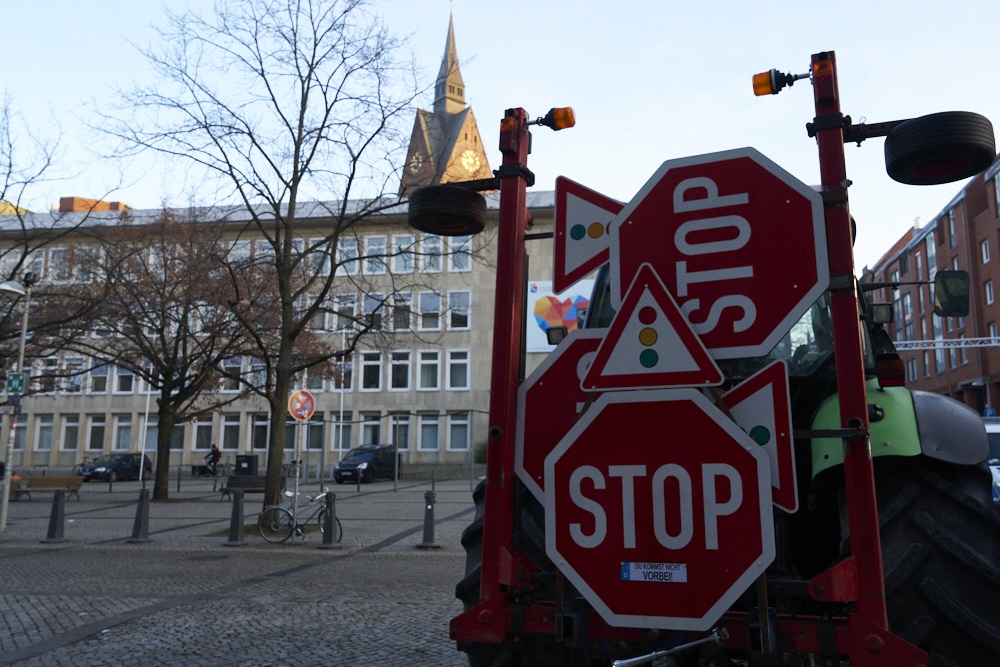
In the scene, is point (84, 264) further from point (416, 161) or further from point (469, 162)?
point (469, 162)

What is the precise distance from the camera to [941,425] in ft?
9.43

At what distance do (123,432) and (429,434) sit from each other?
68.4ft

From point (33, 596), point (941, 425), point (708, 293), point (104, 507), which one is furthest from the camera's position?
point (104, 507)

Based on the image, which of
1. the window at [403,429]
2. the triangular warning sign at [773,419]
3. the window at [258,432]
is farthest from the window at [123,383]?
the triangular warning sign at [773,419]

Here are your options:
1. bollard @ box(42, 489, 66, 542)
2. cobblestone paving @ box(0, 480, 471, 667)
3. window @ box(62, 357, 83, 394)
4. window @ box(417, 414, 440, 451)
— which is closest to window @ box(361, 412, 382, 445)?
window @ box(417, 414, 440, 451)

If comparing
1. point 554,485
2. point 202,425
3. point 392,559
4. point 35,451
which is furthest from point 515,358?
point 35,451

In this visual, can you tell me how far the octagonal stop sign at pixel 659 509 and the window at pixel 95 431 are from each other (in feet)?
188

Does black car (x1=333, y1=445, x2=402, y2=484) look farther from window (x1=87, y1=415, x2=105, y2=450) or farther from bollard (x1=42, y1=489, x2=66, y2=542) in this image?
window (x1=87, y1=415, x2=105, y2=450)

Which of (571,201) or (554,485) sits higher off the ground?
(571,201)

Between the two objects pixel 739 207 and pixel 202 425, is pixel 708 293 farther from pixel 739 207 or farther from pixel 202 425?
pixel 202 425

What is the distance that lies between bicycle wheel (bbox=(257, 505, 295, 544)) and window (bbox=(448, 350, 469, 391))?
34.2 meters

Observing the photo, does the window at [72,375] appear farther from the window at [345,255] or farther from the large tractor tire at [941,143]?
the large tractor tire at [941,143]

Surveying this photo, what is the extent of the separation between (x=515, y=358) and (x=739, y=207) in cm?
96

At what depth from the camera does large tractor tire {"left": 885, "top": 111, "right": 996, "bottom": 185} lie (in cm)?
258
